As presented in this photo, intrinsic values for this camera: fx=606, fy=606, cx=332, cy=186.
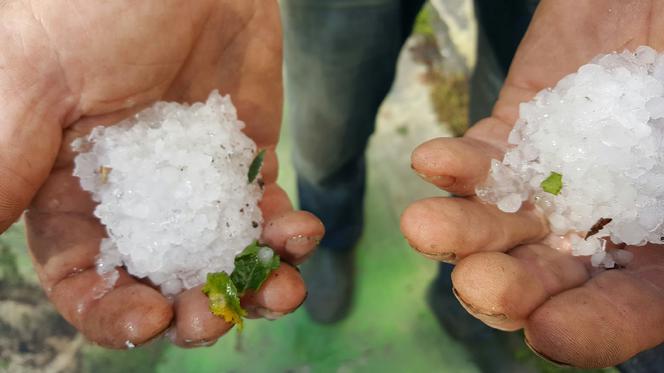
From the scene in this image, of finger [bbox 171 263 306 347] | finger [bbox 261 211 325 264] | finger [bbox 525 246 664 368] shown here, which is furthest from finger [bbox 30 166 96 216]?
finger [bbox 525 246 664 368]

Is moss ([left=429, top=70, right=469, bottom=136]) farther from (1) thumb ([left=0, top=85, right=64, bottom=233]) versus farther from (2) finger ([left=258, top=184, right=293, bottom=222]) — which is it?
(1) thumb ([left=0, top=85, right=64, bottom=233])

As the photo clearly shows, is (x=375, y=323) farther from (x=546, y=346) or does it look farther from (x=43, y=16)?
(x=43, y=16)

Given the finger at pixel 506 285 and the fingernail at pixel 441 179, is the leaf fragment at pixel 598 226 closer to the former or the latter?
the finger at pixel 506 285

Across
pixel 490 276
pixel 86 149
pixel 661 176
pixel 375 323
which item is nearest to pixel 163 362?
pixel 375 323

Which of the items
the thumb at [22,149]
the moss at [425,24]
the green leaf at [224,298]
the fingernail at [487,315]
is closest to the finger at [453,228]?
the fingernail at [487,315]

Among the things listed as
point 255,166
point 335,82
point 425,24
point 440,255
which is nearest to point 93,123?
point 255,166

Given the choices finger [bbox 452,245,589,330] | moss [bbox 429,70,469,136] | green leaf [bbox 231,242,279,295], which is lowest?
moss [bbox 429,70,469,136]
